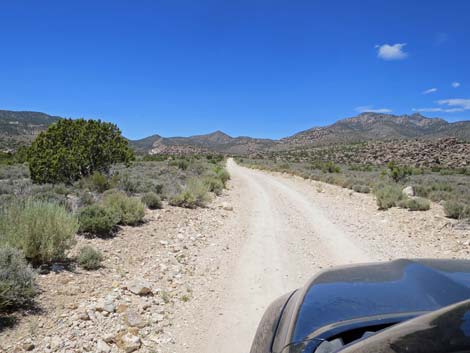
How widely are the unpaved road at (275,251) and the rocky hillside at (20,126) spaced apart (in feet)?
180

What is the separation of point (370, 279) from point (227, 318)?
8.71ft

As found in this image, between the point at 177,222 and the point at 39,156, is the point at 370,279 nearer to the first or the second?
the point at 177,222

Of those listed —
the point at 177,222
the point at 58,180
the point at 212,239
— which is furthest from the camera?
the point at 58,180

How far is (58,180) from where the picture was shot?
569 inches

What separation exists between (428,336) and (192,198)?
1062 centimetres

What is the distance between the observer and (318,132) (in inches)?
4998

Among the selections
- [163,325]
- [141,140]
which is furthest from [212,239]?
[141,140]

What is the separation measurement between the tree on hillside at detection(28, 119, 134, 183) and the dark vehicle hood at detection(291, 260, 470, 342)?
582 inches

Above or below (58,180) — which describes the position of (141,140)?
above

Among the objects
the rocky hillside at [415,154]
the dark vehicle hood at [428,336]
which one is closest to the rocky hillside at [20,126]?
the rocky hillside at [415,154]

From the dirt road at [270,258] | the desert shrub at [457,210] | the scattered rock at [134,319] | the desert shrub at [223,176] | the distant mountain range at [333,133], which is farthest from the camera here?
the distant mountain range at [333,133]

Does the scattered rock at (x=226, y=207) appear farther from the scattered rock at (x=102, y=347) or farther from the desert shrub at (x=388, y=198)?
the scattered rock at (x=102, y=347)

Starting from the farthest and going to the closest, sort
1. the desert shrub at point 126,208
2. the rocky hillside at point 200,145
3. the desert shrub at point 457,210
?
the rocky hillside at point 200,145, the desert shrub at point 457,210, the desert shrub at point 126,208

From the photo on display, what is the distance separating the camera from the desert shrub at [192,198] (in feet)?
37.9
